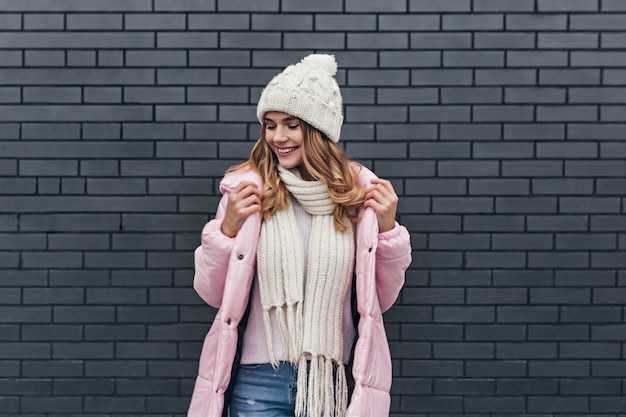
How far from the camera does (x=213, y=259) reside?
3346mm

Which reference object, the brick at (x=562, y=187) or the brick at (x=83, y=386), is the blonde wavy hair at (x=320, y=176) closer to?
the brick at (x=562, y=187)

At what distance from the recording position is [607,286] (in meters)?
5.14

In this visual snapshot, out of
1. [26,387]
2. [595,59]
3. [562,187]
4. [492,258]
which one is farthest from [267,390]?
[595,59]

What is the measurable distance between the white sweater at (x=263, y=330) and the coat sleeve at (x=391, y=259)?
0.15 metres

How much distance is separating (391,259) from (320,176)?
433 millimetres

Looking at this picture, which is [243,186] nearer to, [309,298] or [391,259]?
[309,298]

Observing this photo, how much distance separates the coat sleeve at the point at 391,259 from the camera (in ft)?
11.3

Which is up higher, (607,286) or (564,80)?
(564,80)
